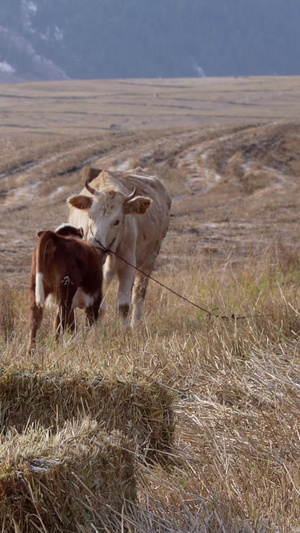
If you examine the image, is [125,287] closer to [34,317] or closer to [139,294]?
[139,294]

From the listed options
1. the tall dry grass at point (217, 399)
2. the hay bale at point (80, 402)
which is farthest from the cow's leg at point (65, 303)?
the hay bale at point (80, 402)

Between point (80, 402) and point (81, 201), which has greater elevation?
point (81, 201)

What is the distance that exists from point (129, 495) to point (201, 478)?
0.46 meters

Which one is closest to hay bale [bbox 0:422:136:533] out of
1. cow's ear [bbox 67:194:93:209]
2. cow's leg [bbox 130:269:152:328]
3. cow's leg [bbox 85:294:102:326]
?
cow's leg [bbox 85:294:102:326]

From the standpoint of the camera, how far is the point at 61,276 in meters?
7.16

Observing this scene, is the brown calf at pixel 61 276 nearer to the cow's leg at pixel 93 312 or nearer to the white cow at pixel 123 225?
the cow's leg at pixel 93 312

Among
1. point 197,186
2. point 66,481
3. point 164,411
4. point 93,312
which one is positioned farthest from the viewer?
point 197,186

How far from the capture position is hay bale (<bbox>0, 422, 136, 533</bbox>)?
134 inches

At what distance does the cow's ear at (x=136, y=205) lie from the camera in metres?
8.89

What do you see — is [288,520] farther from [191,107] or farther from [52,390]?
[191,107]

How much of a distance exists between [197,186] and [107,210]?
16912mm

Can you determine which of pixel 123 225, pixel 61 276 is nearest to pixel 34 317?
pixel 61 276

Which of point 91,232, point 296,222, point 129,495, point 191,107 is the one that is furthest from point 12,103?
point 129,495

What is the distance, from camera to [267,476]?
4.28 metres
